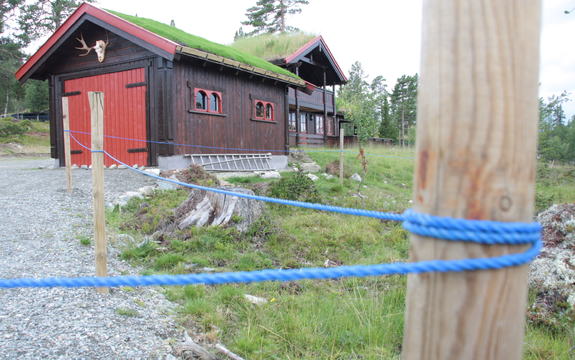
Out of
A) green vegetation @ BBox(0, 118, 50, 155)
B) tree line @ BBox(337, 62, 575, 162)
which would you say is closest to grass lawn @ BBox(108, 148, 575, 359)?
green vegetation @ BBox(0, 118, 50, 155)

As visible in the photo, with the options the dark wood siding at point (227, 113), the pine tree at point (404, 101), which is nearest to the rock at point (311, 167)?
the dark wood siding at point (227, 113)

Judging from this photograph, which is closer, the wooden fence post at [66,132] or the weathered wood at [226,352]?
the weathered wood at [226,352]

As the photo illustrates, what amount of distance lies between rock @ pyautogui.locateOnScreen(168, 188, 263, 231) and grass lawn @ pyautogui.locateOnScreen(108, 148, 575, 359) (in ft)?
0.63

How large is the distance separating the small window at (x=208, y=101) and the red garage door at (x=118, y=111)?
1.40 m

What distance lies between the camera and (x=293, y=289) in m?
3.64

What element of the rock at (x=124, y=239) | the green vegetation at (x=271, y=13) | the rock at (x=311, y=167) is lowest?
the rock at (x=124, y=239)

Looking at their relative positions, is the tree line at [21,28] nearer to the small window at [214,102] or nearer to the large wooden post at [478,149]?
the small window at [214,102]

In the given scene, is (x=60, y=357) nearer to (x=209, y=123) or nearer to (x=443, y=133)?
(x=443, y=133)

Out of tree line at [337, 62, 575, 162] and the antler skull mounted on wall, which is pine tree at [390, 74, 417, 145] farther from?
the antler skull mounted on wall

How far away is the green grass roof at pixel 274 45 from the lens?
62.3 ft

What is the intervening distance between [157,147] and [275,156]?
195 inches

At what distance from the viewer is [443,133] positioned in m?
0.82

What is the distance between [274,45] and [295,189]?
14.2 m

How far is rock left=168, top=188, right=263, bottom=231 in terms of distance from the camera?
5.41 m
